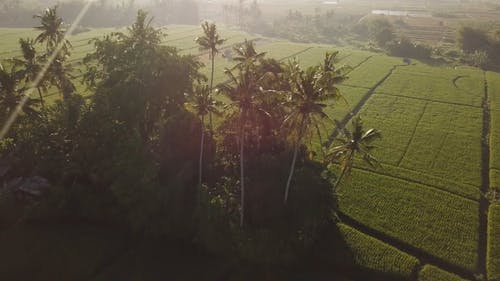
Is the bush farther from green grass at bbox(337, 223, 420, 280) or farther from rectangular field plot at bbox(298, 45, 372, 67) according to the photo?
rectangular field plot at bbox(298, 45, 372, 67)

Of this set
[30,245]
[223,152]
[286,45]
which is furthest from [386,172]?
[286,45]

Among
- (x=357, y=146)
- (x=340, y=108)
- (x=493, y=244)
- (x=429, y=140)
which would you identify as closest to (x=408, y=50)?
(x=340, y=108)

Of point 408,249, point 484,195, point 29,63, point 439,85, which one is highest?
point 29,63

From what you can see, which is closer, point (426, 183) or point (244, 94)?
point (244, 94)

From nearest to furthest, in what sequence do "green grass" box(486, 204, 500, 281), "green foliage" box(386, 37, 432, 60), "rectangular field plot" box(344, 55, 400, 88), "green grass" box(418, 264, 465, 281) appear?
"green grass" box(418, 264, 465, 281) → "green grass" box(486, 204, 500, 281) → "rectangular field plot" box(344, 55, 400, 88) → "green foliage" box(386, 37, 432, 60)

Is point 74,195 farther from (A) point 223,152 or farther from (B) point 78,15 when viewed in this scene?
(B) point 78,15

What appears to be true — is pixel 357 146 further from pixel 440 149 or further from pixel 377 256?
pixel 440 149

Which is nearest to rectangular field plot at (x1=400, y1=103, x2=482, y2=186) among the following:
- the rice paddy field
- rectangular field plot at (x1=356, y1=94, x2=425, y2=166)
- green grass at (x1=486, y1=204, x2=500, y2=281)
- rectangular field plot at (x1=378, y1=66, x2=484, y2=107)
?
the rice paddy field
